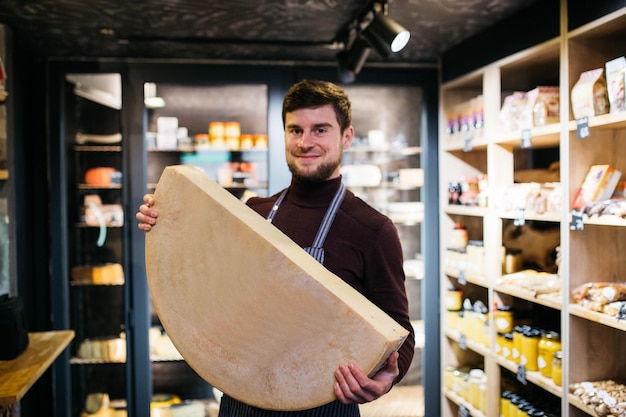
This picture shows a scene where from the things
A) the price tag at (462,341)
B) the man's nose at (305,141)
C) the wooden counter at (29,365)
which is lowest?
the price tag at (462,341)

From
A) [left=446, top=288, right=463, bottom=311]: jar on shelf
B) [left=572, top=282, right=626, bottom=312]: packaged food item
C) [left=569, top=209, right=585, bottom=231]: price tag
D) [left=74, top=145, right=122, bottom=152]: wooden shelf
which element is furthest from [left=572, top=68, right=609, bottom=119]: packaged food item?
[left=74, top=145, right=122, bottom=152]: wooden shelf

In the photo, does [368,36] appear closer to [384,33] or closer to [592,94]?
[384,33]

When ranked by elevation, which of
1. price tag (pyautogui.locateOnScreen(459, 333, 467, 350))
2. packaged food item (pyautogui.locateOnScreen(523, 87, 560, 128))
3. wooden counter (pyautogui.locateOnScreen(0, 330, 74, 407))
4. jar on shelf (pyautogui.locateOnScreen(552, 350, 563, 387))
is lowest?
price tag (pyautogui.locateOnScreen(459, 333, 467, 350))

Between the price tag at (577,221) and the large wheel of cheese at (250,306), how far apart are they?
1465 millimetres

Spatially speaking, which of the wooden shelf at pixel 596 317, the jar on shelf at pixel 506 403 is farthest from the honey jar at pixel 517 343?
the wooden shelf at pixel 596 317

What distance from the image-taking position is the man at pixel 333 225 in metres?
1.55

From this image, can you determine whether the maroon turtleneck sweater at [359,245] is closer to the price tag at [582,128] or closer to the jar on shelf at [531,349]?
the price tag at [582,128]

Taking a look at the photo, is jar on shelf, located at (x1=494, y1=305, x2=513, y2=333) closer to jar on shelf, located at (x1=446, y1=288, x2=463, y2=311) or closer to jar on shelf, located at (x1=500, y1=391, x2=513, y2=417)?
jar on shelf, located at (x1=500, y1=391, x2=513, y2=417)

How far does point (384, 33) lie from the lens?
256cm

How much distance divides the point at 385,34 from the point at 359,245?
4.34ft

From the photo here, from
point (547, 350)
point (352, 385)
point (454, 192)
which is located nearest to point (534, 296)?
point (547, 350)

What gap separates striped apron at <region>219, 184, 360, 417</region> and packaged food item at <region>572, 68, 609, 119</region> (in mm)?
1272

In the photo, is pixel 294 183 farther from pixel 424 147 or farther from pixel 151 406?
pixel 151 406

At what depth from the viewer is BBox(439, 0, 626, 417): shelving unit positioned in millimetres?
2465
